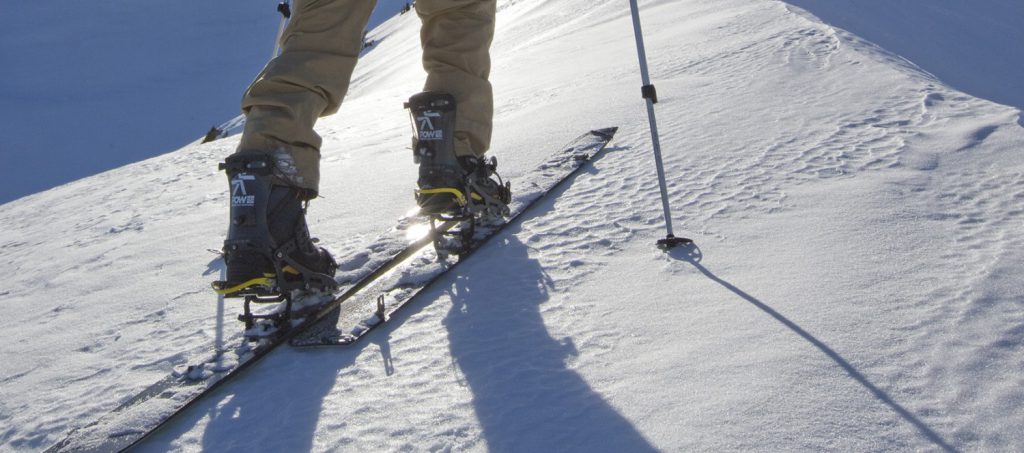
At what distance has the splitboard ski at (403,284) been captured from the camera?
1.84 meters

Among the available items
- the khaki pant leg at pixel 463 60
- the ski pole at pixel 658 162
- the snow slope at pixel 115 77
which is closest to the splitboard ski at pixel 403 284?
the khaki pant leg at pixel 463 60

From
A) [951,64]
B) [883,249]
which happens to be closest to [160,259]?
[883,249]

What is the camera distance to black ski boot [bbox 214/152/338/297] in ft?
6.11

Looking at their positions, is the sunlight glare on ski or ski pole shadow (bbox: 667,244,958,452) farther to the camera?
the sunlight glare on ski

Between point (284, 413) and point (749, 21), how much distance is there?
376 centimetres

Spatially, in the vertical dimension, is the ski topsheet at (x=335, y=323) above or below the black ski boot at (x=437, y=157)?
below

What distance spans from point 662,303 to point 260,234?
2.89 ft

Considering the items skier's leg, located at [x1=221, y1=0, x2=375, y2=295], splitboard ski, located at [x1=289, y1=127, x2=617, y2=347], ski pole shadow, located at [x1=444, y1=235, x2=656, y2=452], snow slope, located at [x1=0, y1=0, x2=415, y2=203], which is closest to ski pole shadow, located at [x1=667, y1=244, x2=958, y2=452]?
ski pole shadow, located at [x1=444, y1=235, x2=656, y2=452]

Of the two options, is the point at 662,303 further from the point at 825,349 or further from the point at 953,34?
the point at 953,34

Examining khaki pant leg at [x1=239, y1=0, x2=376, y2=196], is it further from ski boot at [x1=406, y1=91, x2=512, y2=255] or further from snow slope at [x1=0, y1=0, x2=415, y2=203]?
snow slope at [x1=0, y1=0, x2=415, y2=203]

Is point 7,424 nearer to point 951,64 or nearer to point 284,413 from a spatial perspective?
point 284,413

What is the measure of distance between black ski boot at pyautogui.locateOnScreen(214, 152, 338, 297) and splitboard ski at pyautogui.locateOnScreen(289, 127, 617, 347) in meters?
0.15

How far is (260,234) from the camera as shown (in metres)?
1.87

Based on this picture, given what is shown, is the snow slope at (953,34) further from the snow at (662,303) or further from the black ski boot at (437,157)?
the black ski boot at (437,157)
